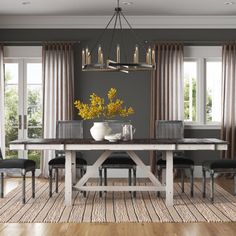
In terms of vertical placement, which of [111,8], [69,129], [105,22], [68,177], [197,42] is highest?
[111,8]

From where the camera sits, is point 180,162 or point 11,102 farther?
point 11,102

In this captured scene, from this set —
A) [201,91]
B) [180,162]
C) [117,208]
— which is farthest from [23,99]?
[117,208]

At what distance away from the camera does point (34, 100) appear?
29.7 ft

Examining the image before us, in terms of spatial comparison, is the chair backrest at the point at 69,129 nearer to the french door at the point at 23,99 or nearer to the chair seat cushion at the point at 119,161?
the chair seat cushion at the point at 119,161

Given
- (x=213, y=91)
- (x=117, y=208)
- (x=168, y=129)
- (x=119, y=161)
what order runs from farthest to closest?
(x=213, y=91), (x=168, y=129), (x=119, y=161), (x=117, y=208)

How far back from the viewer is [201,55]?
29.3 ft

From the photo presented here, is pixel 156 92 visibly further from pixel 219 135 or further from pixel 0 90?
pixel 0 90

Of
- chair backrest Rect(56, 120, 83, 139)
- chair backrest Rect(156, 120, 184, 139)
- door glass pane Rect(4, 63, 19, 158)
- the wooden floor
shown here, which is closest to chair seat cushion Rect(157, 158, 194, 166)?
chair backrest Rect(156, 120, 184, 139)

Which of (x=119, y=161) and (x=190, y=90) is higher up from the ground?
(x=190, y=90)

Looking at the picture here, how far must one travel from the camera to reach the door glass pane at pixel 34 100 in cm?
902

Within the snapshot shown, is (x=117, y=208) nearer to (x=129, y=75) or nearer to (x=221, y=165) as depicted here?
(x=221, y=165)

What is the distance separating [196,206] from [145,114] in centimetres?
301

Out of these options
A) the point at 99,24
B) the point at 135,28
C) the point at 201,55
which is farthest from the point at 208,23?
the point at 99,24

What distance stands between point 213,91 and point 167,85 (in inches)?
33.1
